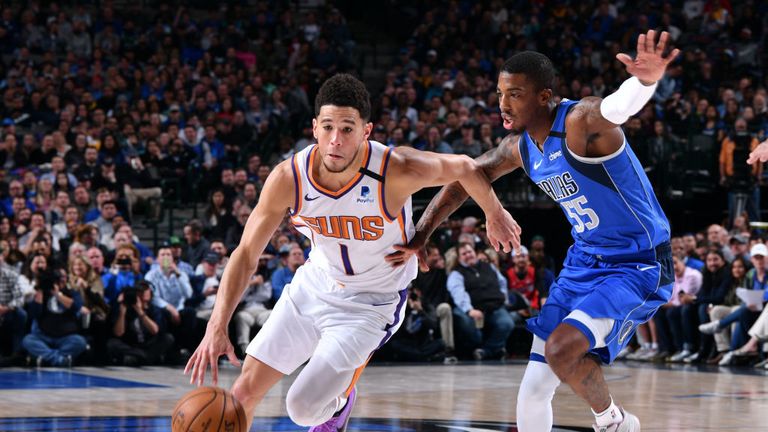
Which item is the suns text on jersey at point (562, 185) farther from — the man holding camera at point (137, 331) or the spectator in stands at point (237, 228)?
the spectator in stands at point (237, 228)

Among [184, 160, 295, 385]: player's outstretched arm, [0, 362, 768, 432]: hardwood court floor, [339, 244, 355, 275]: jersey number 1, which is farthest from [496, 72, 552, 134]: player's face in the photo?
[0, 362, 768, 432]: hardwood court floor

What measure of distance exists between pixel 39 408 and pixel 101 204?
19.3 feet

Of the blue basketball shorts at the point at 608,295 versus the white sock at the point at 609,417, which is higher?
the blue basketball shorts at the point at 608,295

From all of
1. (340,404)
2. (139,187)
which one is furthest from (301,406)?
(139,187)

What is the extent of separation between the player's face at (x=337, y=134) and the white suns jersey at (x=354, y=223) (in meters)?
0.13

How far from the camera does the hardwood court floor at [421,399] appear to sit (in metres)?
7.77

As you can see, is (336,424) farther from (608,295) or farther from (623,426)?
(608,295)

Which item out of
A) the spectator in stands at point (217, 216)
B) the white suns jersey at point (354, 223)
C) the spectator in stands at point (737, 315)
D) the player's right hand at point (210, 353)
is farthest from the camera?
the spectator in stands at point (217, 216)

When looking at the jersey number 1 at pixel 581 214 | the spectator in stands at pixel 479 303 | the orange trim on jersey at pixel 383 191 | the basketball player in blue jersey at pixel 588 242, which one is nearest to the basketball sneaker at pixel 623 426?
the basketball player in blue jersey at pixel 588 242

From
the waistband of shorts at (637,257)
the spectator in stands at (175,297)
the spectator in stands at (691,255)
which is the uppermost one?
the waistband of shorts at (637,257)

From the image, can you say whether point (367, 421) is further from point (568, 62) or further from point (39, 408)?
point (568, 62)

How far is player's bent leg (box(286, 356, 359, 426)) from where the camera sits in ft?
17.5

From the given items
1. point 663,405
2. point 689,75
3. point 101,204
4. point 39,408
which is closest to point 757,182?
point 689,75

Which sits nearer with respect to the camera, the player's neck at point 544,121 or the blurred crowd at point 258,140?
the player's neck at point 544,121
